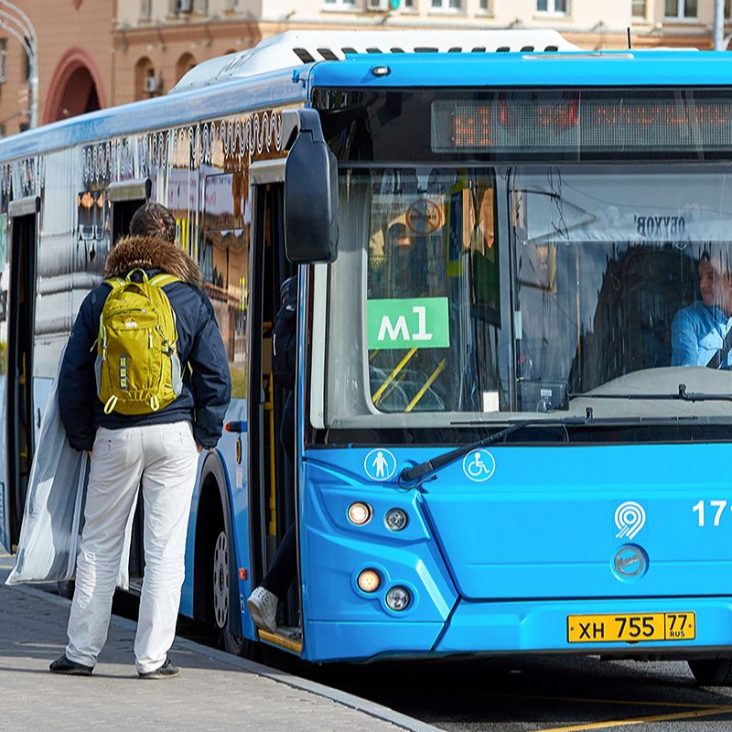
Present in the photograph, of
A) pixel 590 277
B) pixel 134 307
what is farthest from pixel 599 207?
pixel 134 307

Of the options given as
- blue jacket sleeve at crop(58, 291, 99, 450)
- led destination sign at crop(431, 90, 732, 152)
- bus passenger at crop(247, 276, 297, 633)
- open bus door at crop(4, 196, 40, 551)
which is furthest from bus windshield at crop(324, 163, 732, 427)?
open bus door at crop(4, 196, 40, 551)

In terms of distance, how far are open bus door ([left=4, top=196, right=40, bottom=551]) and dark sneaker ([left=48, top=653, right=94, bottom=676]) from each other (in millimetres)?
5373

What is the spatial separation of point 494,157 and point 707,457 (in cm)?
143

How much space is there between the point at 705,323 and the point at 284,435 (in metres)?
1.73

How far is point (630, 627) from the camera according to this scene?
9008 mm

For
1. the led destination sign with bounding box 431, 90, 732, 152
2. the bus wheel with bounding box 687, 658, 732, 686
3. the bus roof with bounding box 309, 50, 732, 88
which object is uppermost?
the bus roof with bounding box 309, 50, 732, 88

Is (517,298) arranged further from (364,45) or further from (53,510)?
(364,45)

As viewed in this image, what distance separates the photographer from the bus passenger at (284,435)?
9297mm

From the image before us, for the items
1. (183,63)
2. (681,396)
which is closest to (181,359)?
(681,396)

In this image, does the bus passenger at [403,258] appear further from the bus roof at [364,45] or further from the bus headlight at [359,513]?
the bus roof at [364,45]

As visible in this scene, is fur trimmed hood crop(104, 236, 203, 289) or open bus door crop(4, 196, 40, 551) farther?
open bus door crop(4, 196, 40, 551)

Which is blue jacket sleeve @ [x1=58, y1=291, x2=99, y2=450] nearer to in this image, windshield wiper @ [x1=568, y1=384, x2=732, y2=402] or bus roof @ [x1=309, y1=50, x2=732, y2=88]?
bus roof @ [x1=309, y1=50, x2=732, y2=88]

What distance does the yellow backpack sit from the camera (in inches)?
363

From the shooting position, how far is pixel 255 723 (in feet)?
27.8
